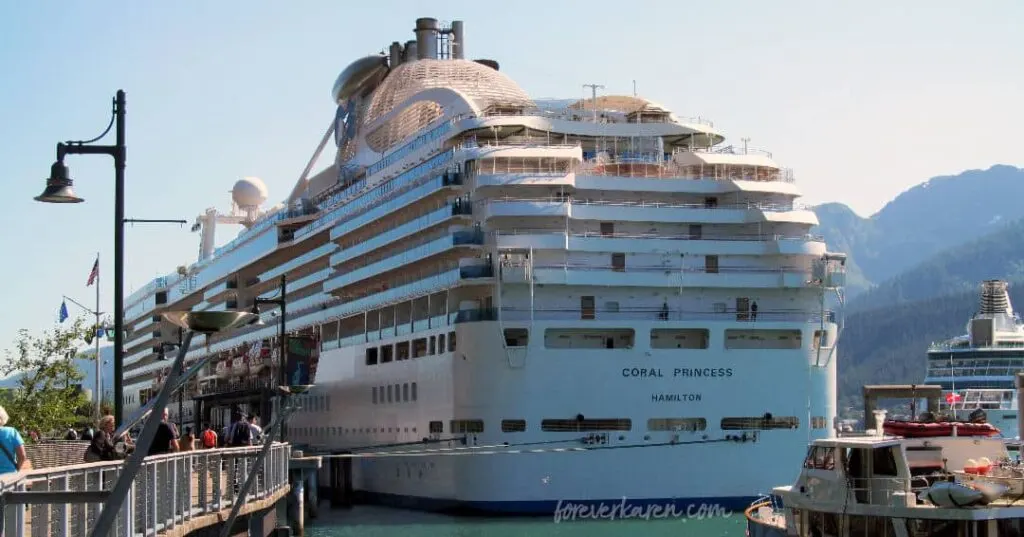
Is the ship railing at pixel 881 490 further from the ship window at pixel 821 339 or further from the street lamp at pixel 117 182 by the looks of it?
the ship window at pixel 821 339

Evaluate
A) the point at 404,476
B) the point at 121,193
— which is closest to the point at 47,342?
the point at 404,476

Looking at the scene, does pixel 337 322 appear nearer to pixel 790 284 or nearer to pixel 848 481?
pixel 790 284

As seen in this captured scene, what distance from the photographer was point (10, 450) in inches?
525

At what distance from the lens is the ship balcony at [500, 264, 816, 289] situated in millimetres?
38562

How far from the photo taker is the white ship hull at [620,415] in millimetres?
36938

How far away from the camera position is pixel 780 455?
38219mm

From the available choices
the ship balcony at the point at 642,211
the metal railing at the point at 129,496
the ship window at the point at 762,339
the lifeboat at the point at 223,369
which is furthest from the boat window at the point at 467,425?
the lifeboat at the point at 223,369

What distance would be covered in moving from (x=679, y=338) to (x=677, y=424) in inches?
103

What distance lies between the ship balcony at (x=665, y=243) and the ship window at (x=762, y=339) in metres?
2.20

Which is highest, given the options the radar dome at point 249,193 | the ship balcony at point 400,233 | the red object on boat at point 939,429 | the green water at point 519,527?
the radar dome at point 249,193

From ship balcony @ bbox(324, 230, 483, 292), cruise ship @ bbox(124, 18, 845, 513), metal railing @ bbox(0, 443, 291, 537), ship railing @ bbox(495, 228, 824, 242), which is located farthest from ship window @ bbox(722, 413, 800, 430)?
metal railing @ bbox(0, 443, 291, 537)

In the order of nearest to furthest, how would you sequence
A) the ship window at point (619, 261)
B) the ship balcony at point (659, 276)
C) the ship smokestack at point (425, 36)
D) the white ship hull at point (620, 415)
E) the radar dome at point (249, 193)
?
the white ship hull at point (620, 415) → the ship balcony at point (659, 276) → the ship window at point (619, 261) → the ship smokestack at point (425, 36) → the radar dome at point (249, 193)

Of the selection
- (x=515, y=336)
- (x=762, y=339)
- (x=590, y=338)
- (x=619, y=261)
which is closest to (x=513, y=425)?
(x=515, y=336)

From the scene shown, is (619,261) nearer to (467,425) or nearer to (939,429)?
(467,425)
